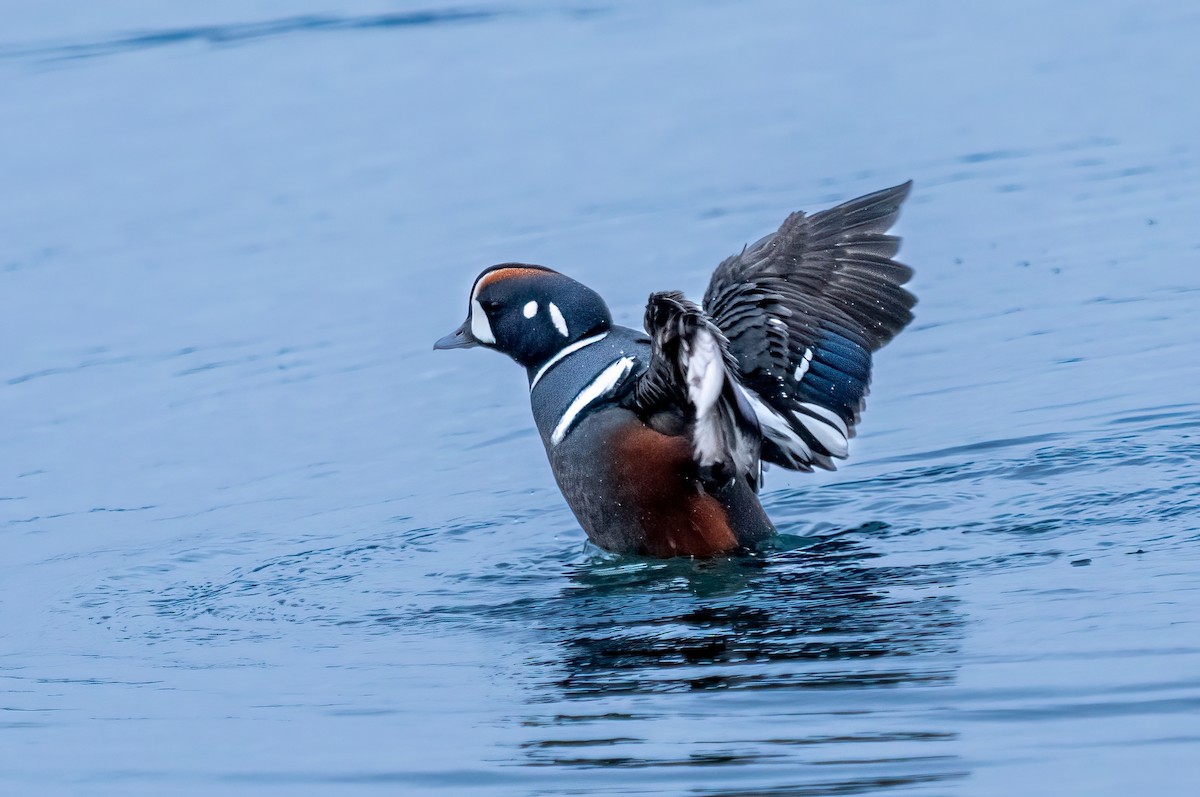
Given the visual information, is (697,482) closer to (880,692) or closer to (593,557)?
(593,557)

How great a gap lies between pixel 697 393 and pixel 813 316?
7.29ft

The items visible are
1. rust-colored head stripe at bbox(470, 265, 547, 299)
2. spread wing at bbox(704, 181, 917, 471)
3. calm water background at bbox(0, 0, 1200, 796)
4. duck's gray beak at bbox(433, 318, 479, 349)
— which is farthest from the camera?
duck's gray beak at bbox(433, 318, 479, 349)

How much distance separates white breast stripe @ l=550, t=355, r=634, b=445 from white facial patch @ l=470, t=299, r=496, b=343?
81 centimetres

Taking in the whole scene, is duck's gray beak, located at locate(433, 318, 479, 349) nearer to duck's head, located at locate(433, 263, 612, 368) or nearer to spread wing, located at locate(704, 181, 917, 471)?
duck's head, located at locate(433, 263, 612, 368)

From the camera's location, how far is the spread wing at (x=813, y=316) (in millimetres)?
7836

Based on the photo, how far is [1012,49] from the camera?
1636 centimetres

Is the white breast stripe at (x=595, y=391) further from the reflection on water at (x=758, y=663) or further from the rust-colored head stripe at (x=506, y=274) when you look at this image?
the rust-colored head stripe at (x=506, y=274)

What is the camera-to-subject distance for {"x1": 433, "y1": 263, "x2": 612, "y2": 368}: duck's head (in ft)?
27.0

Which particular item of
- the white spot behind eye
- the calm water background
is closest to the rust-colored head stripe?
the white spot behind eye

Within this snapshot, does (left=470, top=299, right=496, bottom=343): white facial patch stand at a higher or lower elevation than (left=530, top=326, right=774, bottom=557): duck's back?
higher

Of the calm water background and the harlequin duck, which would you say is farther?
the harlequin duck

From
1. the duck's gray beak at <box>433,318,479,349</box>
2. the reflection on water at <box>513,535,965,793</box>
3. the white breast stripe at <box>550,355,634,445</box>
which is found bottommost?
the reflection on water at <box>513,535,965,793</box>

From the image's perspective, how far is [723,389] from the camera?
254 inches

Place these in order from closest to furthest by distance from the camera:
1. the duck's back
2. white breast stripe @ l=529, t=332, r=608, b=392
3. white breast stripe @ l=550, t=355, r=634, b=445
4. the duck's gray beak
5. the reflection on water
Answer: the reflection on water, the duck's back, white breast stripe @ l=550, t=355, r=634, b=445, white breast stripe @ l=529, t=332, r=608, b=392, the duck's gray beak
